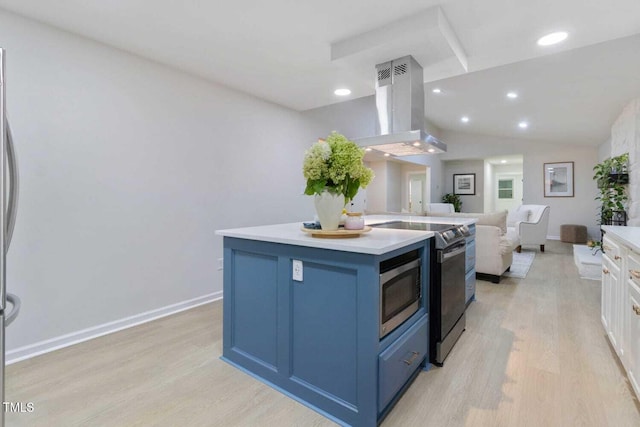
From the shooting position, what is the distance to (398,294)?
1706 mm

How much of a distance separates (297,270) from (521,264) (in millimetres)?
4815

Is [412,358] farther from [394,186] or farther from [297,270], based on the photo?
[394,186]

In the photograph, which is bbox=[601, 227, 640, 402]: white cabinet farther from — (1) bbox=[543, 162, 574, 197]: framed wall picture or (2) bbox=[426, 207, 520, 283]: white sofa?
(1) bbox=[543, 162, 574, 197]: framed wall picture

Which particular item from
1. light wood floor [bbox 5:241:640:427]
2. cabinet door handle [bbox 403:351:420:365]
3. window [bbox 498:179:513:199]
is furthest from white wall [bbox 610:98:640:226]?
window [bbox 498:179:513:199]

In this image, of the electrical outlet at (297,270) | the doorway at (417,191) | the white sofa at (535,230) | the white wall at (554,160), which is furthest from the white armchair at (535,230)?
the electrical outlet at (297,270)

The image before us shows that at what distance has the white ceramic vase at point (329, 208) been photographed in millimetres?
1815

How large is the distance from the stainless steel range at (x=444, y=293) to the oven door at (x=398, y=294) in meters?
0.17

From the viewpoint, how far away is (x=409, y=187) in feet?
33.3

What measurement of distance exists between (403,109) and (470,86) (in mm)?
3286

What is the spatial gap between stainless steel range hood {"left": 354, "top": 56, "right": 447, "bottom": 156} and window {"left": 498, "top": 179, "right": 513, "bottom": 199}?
10.1 metres

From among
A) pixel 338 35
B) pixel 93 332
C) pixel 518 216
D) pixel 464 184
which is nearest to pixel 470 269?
pixel 338 35

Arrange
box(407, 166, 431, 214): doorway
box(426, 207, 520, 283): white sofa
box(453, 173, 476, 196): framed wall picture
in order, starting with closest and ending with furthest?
box(426, 207, 520, 283): white sofa
box(453, 173, 476, 196): framed wall picture
box(407, 166, 431, 214): doorway

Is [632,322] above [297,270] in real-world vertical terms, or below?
below

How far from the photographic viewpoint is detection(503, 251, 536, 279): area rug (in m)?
4.47
